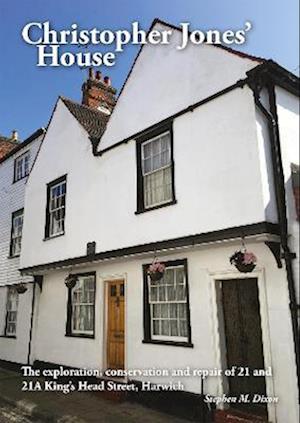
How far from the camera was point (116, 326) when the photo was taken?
9344 mm

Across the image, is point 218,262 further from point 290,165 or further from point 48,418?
point 48,418

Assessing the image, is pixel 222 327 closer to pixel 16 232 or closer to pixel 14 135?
pixel 16 232

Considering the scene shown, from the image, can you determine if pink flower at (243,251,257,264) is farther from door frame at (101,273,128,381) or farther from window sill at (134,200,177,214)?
door frame at (101,273,128,381)

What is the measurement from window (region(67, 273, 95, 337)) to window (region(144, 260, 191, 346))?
7.80ft

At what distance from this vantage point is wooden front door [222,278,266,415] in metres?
6.67

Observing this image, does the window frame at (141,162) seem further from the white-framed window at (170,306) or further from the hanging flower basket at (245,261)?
the hanging flower basket at (245,261)

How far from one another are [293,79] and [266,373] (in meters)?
5.29

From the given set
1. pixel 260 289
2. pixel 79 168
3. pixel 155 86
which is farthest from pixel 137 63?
pixel 260 289

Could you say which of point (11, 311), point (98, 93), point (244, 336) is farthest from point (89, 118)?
point (244, 336)

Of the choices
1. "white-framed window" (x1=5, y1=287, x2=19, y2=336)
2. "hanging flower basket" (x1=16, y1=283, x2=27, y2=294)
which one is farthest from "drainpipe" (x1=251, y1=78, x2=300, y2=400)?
"white-framed window" (x1=5, y1=287, x2=19, y2=336)

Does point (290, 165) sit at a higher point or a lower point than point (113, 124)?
lower

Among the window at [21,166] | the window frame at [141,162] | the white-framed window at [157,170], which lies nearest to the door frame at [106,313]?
the window frame at [141,162]

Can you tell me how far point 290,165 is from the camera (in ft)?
21.0

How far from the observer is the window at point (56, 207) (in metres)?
11.4
